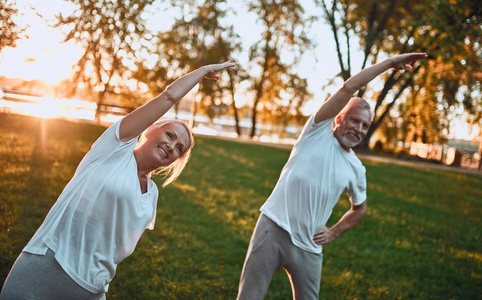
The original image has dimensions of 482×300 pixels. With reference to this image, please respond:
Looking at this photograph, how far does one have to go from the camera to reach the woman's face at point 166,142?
8.57 feet

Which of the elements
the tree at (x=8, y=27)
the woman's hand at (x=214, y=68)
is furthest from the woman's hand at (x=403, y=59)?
the tree at (x=8, y=27)

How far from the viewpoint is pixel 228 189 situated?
33.9 feet

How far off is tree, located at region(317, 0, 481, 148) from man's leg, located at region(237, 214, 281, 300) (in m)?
12.2

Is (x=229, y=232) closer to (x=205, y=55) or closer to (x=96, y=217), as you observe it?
(x=96, y=217)

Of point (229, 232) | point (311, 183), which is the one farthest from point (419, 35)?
point (311, 183)

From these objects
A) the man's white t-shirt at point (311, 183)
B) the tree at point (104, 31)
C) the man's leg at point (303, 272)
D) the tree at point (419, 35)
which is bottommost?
the man's leg at point (303, 272)

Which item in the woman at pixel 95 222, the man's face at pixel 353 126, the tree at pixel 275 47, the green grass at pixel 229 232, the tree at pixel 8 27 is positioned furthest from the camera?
A: the tree at pixel 275 47

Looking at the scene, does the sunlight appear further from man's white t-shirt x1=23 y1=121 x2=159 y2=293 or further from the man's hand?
the man's hand

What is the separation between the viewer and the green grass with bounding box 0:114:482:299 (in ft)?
18.4

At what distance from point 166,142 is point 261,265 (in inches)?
45.9

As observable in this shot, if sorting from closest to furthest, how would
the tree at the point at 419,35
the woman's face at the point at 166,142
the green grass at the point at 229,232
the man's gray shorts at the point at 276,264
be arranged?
the woman's face at the point at 166,142 → the man's gray shorts at the point at 276,264 → the green grass at the point at 229,232 → the tree at the point at 419,35

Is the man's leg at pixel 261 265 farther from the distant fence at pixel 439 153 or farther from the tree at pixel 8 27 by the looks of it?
the distant fence at pixel 439 153

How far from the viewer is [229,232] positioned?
296 inches

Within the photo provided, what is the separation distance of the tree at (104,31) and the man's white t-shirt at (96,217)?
14.2ft
